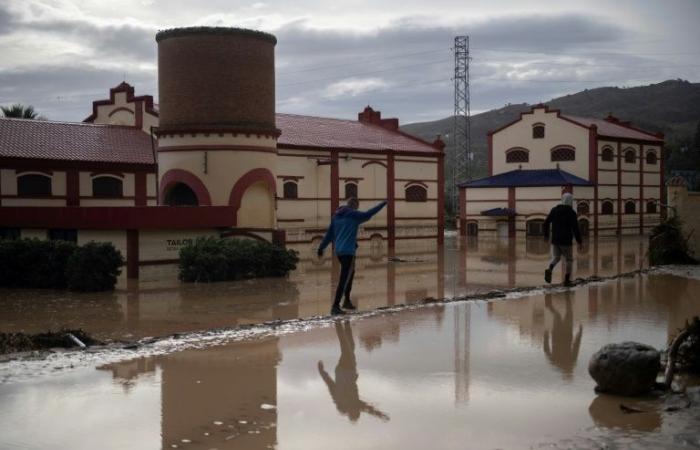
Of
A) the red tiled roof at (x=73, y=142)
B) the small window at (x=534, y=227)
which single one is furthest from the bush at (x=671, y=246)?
the small window at (x=534, y=227)

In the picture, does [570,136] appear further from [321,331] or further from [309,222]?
[321,331]

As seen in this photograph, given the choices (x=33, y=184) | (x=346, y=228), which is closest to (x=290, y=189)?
(x=33, y=184)

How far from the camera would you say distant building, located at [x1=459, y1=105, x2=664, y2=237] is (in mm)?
45500

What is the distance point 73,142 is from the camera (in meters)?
32.8

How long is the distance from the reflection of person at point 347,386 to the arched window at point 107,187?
23327 mm

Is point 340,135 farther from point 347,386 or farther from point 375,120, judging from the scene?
point 347,386

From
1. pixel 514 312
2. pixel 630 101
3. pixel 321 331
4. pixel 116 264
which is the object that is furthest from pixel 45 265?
pixel 630 101

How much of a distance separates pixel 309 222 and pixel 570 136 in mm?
19296

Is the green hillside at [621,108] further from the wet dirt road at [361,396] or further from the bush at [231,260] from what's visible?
the wet dirt road at [361,396]

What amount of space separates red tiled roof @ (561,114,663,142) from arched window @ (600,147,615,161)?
0.80 meters

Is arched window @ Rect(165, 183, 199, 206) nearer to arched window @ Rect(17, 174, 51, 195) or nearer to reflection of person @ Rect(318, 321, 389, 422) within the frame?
arched window @ Rect(17, 174, 51, 195)

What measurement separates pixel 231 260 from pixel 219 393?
13.1m

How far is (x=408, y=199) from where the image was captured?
39.7 meters

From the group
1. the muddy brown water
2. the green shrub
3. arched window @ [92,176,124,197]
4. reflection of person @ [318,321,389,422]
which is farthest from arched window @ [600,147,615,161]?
reflection of person @ [318,321,389,422]
